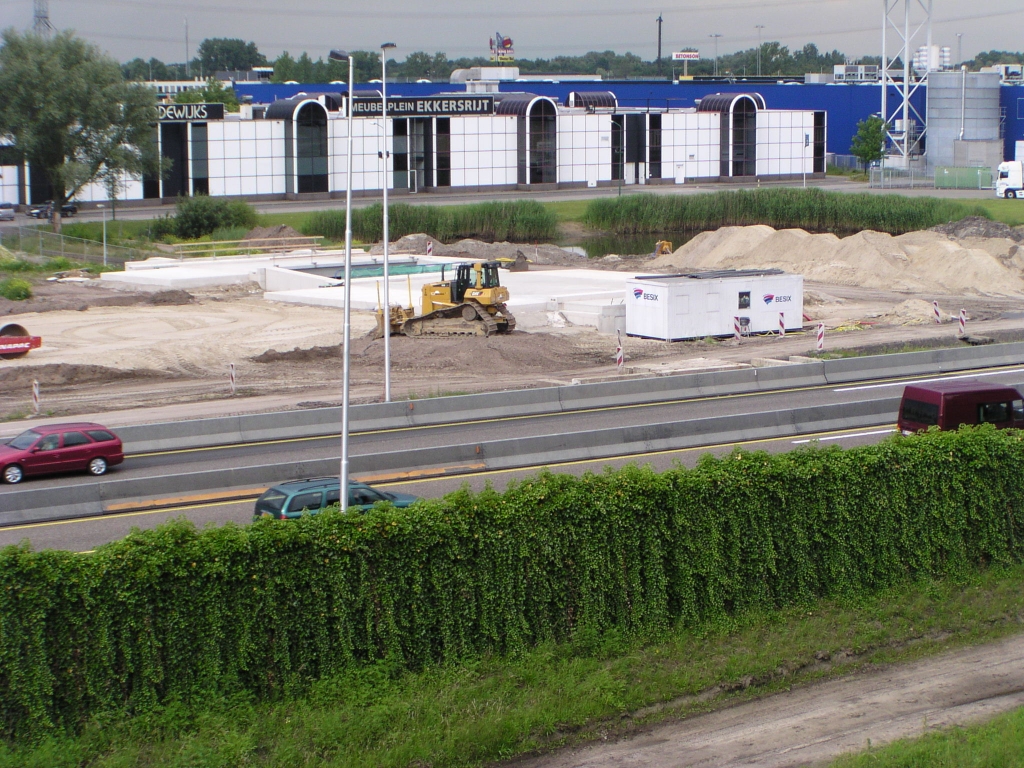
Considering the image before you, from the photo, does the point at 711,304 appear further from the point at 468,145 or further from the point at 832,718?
the point at 468,145

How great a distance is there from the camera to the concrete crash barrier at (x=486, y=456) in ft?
65.2

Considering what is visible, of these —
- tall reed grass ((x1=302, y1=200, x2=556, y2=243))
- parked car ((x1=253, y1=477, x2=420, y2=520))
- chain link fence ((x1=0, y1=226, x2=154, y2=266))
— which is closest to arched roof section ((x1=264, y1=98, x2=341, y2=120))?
tall reed grass ((x1=302, y1=200, x2=556, y2=243))

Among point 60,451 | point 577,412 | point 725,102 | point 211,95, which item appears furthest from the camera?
point 211,95

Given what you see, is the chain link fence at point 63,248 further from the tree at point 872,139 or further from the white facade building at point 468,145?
the tree at point 872,139

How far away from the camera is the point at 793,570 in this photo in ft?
49.8

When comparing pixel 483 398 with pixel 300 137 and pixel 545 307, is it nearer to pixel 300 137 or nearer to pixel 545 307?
pixel 545 307

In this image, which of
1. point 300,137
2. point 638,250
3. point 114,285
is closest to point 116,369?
point 114,285

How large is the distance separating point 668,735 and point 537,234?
7308 centimetres

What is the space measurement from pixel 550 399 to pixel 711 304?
1245 centimetres

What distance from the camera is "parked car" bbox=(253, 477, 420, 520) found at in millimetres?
16828

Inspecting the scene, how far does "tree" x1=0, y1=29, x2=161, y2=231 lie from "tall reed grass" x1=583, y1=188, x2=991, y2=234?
113 ft

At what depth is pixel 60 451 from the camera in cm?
2259

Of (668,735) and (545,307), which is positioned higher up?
(545,307)

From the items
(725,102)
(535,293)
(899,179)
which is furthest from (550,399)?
(725,102)
